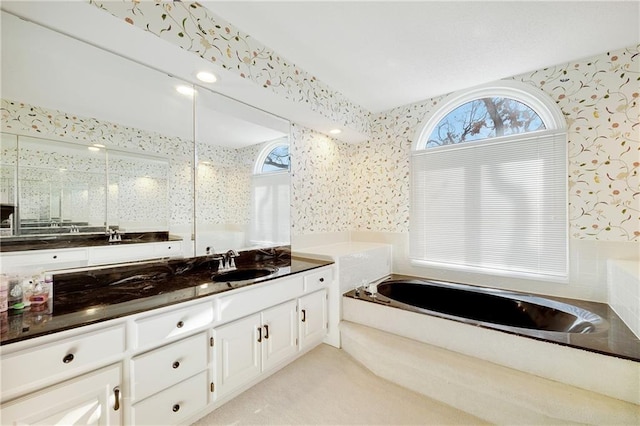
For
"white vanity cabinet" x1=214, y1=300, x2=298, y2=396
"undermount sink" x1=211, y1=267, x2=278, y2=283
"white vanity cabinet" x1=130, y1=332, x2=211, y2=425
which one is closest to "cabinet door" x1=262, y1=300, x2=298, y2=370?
"white vanity cabinet" x1=214, y1=300, x2=298, y2=396

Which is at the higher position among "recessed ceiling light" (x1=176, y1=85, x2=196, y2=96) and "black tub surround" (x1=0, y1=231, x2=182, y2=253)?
"recessed ceiling light" (x1=176, y1=85, x2=196, y2=96)

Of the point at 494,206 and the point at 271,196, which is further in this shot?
the point at 271,196

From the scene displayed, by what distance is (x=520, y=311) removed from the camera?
7.51 ft

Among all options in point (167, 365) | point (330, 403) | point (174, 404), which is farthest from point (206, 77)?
point (330, 403)

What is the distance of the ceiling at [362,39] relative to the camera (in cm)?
142

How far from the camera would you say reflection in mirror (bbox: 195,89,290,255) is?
2.14 meters

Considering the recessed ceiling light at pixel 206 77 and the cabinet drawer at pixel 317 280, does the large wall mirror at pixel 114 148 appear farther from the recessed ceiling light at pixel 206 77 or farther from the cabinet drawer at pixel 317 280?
A: the cabinet drawer at pixel 317 280

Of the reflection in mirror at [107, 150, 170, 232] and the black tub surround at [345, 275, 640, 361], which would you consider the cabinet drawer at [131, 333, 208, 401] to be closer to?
the reflection in mirror at [107, 150, 170, 232]

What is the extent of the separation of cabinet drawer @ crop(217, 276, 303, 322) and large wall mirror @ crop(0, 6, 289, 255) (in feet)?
2.12

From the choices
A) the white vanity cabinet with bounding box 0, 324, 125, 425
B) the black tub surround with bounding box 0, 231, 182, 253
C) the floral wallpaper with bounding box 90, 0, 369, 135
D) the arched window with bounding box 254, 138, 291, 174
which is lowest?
the white vanity cabinet with bounding box 0, 324, 125, 425

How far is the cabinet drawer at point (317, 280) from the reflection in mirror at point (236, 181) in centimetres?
57

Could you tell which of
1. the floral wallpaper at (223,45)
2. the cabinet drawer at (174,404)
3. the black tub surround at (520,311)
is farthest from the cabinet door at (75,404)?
the black tub surround at (520,311)

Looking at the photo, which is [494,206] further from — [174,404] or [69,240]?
[69,240]

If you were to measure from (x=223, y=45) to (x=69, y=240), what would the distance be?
152 cm
